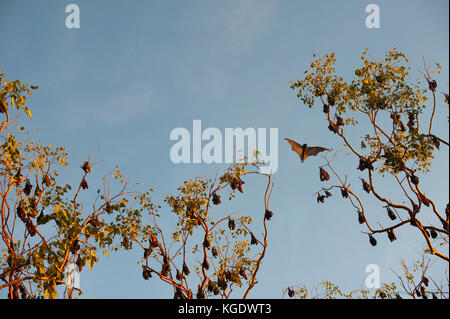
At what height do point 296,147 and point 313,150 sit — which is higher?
point 296,147

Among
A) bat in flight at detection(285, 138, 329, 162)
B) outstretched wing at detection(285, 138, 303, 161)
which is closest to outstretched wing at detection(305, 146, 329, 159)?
bat in flight at detection(285, 138, 329, 162)

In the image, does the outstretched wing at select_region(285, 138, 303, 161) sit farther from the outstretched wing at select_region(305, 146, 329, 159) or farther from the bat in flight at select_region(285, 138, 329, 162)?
the outstretched wing at select_region(305, 146, 329, 159)

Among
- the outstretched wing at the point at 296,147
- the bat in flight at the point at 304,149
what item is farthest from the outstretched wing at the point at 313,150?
the outstretched wing at the point at 296,147

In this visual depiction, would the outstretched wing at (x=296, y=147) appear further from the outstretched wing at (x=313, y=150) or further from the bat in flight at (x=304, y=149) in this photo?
the outstretched wing at (x=313, y=150)

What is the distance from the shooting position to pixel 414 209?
33.9 ft

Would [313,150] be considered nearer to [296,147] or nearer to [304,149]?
[304,149]

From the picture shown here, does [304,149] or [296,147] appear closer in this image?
[304,149]

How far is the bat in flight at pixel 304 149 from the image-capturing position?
14.2m

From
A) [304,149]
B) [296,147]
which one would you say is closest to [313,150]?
[304,149]

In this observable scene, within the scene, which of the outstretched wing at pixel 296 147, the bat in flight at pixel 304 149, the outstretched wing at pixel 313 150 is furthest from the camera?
the outstretched wing at pixel 296 147

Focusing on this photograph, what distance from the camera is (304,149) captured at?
1487 centimetres

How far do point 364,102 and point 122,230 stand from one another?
369 inches
